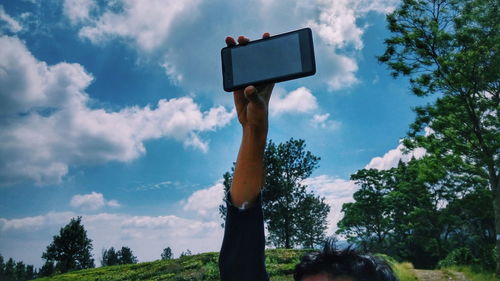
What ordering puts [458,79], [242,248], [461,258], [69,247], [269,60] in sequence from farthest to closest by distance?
1. [69,247]
2. [461,258]
3. [458,79]
4. [269,60]
5. [242,248]

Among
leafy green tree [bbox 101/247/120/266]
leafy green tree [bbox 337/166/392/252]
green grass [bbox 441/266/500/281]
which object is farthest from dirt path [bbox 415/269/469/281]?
leafy green tree [bbox 101/247/120/266]

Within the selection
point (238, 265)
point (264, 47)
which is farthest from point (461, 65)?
point (238, 265)

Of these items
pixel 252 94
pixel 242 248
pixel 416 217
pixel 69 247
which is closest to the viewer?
pixel 242 248

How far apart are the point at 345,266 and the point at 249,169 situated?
46 centimetres

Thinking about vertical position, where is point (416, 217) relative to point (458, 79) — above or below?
below

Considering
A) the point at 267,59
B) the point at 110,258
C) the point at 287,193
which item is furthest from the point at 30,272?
the point at 267,59

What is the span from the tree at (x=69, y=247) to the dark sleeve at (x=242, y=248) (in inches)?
1806

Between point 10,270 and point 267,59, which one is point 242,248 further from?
point 10,270

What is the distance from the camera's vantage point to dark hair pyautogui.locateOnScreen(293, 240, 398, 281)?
3.63ft

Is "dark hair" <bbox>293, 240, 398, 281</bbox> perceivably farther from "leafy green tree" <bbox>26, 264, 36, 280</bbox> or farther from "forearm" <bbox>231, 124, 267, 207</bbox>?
"leafy green tree" <bbox>26, 264, 36, 280</bbox>

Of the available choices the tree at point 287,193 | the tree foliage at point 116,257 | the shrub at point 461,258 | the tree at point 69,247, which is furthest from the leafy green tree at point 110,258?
the shrub at point 461,258

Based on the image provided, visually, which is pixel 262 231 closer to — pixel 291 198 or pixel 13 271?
pixel 291 198

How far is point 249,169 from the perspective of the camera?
1.03m

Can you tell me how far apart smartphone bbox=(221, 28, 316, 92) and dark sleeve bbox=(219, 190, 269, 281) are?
669 millimetres
